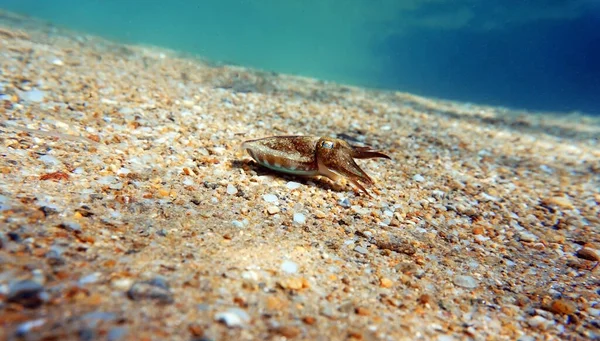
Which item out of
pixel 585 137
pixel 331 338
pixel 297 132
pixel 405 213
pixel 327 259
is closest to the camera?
pixel 331 338

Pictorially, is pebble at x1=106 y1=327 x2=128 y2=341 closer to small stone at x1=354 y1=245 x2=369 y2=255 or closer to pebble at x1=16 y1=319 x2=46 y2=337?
pebble at x1=16 y1=319 x2=46 y2=337

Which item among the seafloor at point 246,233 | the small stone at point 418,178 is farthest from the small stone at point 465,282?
the small stone at point 418,178

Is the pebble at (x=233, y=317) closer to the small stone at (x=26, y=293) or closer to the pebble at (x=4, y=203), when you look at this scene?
the small stone at (x=26, y=293)

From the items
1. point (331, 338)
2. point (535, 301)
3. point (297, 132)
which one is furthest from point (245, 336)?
point (297, 132)

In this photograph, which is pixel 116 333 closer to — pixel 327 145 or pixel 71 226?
pixel 71 226

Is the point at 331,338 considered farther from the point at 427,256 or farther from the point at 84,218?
the point at 84,218

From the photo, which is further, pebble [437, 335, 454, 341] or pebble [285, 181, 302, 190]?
pebble [285, 181, 302, 190]

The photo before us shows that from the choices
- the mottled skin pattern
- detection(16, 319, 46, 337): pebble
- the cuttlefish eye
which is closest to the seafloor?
detection(16, 319, 46, 337): pebble
